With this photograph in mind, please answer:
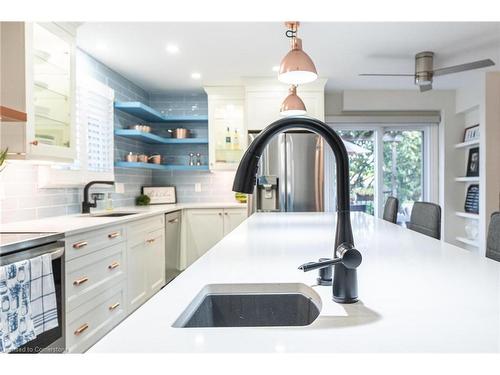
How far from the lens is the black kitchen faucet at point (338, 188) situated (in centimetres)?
71

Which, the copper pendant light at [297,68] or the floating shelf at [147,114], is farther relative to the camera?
the floating shelf at [147,114]

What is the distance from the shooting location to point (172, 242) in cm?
438

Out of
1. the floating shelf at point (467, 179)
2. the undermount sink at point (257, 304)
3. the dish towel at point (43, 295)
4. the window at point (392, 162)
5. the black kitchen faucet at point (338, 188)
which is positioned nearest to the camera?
the black kitchen faucet at point (338, 188)

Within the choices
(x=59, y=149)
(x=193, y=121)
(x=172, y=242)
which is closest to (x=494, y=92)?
(x=193, y=121)

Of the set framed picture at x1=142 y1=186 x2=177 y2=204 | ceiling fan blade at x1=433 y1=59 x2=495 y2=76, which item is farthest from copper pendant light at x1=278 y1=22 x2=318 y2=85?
framed picture at x1=142 y1=186 x2=177 y2=204

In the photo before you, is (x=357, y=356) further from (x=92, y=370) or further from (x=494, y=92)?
(x=494, y=92)

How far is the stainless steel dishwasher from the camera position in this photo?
13.7ft

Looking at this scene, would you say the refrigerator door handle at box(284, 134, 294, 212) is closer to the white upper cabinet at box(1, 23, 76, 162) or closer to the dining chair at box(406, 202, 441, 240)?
the dining chair at box(406, 202, 441, 240)

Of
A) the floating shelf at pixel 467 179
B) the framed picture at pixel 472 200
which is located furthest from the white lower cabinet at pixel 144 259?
the framed picture at pixel 472 200

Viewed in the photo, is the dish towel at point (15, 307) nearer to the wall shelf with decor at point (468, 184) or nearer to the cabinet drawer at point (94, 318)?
the cabinet drawer at point (94, 318)

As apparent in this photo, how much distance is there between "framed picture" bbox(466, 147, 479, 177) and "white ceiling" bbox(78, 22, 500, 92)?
1.07 m

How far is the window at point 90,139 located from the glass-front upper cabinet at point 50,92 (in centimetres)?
47

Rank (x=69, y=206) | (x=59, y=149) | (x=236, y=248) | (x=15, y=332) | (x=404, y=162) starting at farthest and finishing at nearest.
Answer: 1. (x=404, y=162)
2. (x=69, y=206)
3. (x=59, y=149)
4. (x=15, y=332)
5. (x=236, y=248)
